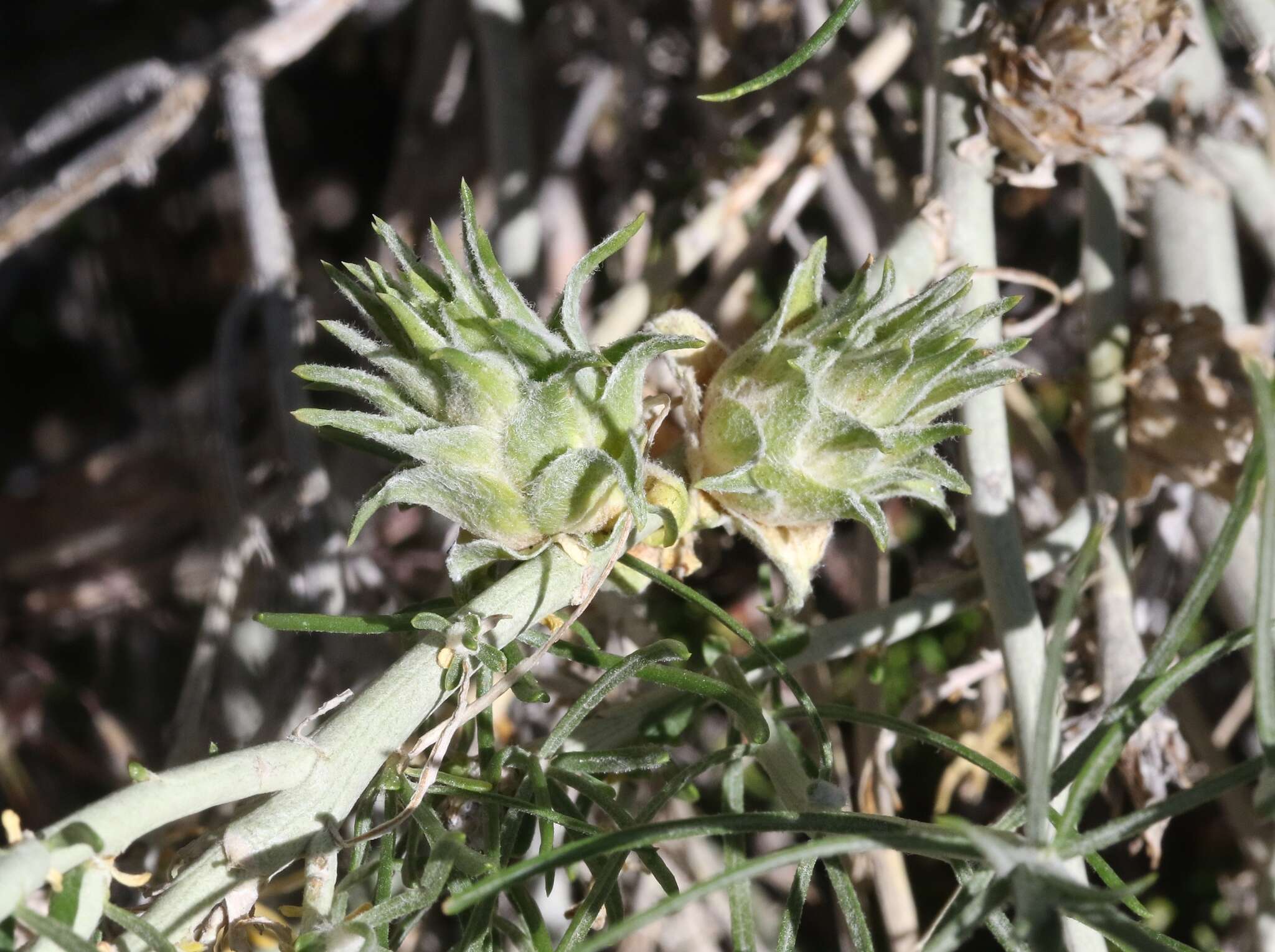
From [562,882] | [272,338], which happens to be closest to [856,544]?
[562,882]

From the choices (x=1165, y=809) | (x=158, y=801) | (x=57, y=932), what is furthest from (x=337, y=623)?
(x=1165, y=809)

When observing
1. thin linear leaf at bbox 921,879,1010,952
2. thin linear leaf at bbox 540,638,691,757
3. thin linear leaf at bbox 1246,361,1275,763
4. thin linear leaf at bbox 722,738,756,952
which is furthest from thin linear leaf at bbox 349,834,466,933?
thin linear leaf at bbox 1246,361,1275,763

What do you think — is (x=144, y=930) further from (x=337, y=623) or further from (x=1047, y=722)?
(x=1047, y=722)

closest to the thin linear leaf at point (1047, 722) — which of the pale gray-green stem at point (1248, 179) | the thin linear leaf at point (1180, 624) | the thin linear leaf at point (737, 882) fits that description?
→ the thin linear leaf at point (1180, 624)

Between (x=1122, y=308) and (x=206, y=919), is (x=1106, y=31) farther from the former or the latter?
(x=206, y=919)

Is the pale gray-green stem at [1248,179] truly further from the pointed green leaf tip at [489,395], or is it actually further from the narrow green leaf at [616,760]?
the narrow green leaf at [616,760]

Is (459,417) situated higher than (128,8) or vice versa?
(128,8)
